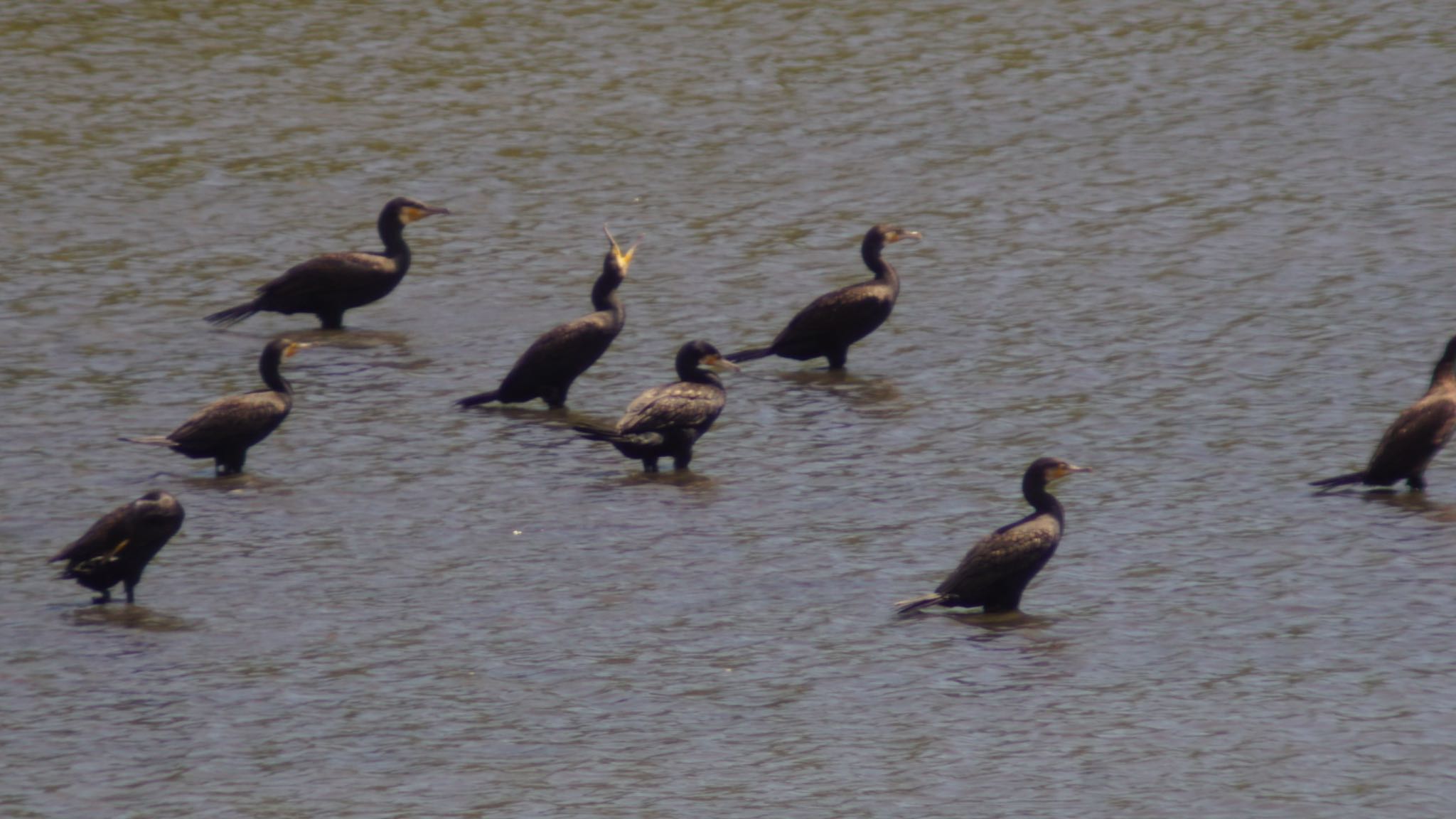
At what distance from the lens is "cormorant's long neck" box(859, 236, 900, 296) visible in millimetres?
16656

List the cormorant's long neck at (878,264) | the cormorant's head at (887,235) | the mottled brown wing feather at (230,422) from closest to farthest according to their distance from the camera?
the mottled brown wing feather at (230,422) → the cormorant's long neck at (878,264) → the cormorant's head at (887,235)

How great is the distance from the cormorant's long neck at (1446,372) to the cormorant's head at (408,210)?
26.4 feet

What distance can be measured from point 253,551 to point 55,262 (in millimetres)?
7607

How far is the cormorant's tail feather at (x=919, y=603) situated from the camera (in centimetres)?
1093

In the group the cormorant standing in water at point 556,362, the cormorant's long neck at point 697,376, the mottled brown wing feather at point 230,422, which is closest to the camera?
the mottled brown wing feather at point 230,422

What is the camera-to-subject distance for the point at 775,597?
37.2 ft

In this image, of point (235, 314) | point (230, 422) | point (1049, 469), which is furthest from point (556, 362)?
point (1049, 469)

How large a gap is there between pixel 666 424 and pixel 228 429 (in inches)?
103

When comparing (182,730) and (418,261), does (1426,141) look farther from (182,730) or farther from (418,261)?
(182,730)

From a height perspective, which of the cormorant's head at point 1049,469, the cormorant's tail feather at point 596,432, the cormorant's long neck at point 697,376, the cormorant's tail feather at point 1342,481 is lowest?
the cormorant's tail feather at point 1342,481

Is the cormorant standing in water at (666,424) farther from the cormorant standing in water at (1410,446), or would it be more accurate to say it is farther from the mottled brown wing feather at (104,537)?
the cormorant standing in water at (1410,446)

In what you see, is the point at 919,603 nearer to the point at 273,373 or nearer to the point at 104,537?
the point at 104,537

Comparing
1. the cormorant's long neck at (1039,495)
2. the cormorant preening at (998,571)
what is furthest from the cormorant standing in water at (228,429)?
the cormorant's long neck at (1039,495)

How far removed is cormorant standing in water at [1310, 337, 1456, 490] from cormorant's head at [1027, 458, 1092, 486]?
6.20ft
